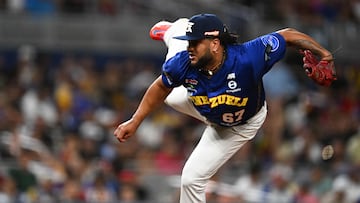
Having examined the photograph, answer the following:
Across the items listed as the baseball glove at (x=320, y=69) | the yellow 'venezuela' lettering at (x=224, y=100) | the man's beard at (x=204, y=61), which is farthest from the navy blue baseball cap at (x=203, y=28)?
the baseball glove at (x=320, y=69)

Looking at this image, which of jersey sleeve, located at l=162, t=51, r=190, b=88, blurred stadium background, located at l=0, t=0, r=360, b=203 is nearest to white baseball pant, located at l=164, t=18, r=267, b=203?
jersey sleeve, located at l=162, t=51, r=190, b=88

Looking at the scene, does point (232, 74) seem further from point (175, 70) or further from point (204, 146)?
point (204, 146)

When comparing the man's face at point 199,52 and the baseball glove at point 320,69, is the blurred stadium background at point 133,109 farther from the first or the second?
the man's face at point 199,52

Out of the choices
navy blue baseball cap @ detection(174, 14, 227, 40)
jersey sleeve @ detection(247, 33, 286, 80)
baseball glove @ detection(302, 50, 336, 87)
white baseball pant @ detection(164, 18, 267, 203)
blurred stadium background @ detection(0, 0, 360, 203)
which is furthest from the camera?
blurred stadium background @ detection(0, 0, 360, 203)

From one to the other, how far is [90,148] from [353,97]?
17.0 ft

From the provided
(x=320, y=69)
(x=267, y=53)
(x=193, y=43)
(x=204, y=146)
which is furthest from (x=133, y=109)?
(x=320, y=69)

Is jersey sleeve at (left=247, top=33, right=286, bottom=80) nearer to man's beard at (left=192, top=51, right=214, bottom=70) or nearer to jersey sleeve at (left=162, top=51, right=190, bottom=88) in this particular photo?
man's beard at (left=192, top=51, right=214, bottom=70)

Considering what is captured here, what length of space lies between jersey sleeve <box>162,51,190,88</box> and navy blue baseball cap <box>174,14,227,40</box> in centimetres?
33

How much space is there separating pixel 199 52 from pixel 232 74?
1.22 feet

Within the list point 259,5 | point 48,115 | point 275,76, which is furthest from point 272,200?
point 259,5

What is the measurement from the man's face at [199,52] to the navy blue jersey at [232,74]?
218 mm

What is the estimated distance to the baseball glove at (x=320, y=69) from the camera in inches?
341

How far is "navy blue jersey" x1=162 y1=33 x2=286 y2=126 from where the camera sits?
8.80m

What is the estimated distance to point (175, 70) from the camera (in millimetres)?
8844
